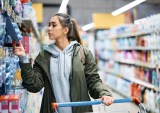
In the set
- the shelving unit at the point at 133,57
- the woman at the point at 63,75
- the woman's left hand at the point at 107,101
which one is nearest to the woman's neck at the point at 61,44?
the woman at the point at 63,75

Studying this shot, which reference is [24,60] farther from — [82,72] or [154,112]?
[154,112]

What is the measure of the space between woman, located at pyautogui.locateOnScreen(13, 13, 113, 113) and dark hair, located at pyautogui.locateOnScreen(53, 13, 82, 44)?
0.8 inches

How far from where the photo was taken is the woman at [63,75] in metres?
2.73

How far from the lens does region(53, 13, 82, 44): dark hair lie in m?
2.96

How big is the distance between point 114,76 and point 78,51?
9.50 m

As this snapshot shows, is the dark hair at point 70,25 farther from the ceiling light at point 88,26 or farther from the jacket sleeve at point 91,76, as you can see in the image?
the ceiling light at point 88,26

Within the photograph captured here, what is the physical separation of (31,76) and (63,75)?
1.12ft

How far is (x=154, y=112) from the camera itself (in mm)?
6645

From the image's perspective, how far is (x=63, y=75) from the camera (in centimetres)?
274

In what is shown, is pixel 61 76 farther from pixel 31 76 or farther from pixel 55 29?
pixel 55 29

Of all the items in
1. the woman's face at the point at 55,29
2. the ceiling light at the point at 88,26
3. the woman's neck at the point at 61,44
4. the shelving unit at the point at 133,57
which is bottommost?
the shelving unit at the point at 133,57

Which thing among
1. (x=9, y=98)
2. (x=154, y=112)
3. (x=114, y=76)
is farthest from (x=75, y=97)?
(x=114, y=76)

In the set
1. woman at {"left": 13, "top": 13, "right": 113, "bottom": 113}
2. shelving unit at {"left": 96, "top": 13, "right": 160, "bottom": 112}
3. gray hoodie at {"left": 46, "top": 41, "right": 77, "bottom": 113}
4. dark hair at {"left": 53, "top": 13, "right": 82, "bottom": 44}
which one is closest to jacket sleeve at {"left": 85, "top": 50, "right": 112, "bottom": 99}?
woman at {"left": 13, "top": 13, "right": 113, "bottom": 113}

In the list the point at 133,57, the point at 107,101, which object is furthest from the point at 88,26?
the point at 107,101
